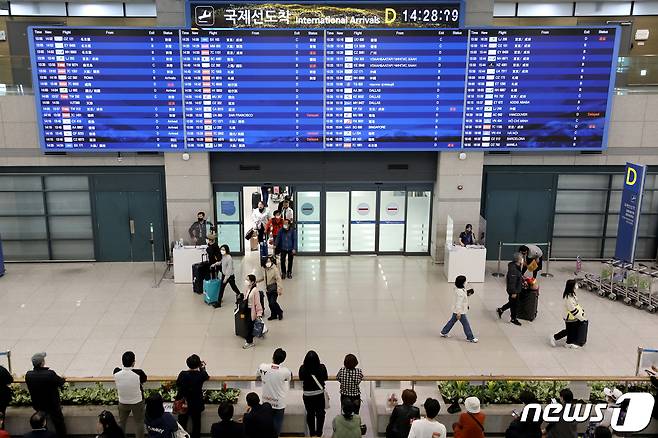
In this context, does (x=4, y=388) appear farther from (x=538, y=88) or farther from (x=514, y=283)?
(x=538, y=88)

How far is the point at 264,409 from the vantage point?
6.93 m

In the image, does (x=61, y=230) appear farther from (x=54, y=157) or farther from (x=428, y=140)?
(x=428, y=140)

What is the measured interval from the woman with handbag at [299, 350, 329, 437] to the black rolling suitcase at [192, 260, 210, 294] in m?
6.00

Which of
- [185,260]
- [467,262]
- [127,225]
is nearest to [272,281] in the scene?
[185,260]

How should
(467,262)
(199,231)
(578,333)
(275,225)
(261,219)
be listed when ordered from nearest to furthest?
(578,333), (467,262), (199,231), (275,225), (261,219)

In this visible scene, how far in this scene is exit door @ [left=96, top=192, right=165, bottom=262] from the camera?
15758 millimetres

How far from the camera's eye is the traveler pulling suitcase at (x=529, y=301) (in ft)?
40.5

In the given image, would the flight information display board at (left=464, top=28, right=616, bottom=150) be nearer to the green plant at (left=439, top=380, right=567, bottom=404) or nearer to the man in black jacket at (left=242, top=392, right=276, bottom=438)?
the green plant at (left=439, top=380, right=567, bottom=404)

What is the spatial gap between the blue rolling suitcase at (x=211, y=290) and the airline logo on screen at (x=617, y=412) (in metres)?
7.26

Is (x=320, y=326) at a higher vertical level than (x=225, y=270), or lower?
lower

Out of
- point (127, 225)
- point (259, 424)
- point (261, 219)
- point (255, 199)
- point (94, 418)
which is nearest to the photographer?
point (259, 424)

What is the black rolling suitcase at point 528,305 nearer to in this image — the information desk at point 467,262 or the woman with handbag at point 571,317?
the woman with handbag at point 571,317

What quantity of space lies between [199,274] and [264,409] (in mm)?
7094

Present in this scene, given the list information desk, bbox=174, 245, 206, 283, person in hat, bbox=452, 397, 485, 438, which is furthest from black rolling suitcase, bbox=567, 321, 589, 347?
information desk, bbox=174, 245, 206, 283
